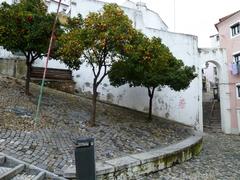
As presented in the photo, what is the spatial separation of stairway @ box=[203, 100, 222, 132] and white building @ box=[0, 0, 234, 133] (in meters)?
0.83

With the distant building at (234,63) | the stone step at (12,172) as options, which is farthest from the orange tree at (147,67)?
the distant building at (234,63)

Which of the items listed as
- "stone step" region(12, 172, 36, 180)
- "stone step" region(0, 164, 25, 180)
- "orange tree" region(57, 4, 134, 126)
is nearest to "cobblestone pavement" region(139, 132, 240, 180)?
"stone step" region(12, 172, 36, 180)

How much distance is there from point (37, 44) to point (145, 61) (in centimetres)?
437

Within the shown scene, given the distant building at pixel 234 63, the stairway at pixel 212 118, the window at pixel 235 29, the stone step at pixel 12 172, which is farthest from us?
the stairway at pixel 212 118

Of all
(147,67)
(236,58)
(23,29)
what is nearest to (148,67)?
(147,67)

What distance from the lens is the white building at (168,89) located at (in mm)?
17109

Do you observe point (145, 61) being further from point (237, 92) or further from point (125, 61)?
point (237, 92)

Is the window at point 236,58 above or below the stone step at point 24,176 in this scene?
above

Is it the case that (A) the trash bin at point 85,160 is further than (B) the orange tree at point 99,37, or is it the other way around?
(B) the orange tree at point 99,37

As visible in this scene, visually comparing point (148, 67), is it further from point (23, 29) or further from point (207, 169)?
point (23, 29)

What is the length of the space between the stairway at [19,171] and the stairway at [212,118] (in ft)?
52.5

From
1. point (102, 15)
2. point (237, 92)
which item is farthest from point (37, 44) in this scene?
point (237, 92)

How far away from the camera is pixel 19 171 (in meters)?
5.92

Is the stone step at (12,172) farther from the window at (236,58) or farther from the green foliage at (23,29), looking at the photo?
the window at (236,58)
